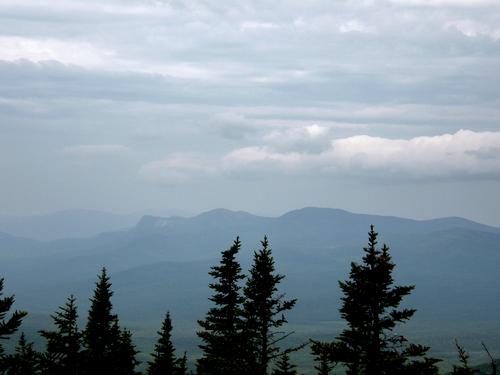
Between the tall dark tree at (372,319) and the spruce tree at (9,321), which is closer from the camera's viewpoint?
the spruce tree at (9,321)

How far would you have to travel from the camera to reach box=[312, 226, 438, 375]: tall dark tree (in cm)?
2025

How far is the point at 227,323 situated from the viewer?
28.3 meters

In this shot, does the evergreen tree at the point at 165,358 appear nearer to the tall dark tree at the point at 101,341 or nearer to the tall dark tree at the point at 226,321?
the tall dark tree at the point at 226,321

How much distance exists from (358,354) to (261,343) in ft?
22.5

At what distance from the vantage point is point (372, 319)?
20.9 metres

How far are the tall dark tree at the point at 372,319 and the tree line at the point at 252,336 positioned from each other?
32 millimetres

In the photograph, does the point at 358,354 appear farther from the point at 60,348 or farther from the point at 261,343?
the point at 60,348

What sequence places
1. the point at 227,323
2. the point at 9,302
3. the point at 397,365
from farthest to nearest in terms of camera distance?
the point at 227,323
the point at 397,365
the point at 9,302

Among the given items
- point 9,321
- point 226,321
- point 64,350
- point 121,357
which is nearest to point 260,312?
point 226,321

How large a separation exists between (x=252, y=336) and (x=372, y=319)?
7173 mm

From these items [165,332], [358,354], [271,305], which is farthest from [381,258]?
[165,332]

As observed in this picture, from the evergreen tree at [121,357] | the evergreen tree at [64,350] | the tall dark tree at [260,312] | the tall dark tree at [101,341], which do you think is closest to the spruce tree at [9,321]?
the evergreen tree at [64,350]

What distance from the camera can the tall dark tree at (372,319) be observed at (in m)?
20.2

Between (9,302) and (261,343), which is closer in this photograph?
(9,302)
